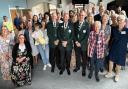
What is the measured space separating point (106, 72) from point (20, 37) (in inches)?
82.6

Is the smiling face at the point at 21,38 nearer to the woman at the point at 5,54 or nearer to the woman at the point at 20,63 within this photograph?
the woman at the point at 20,63

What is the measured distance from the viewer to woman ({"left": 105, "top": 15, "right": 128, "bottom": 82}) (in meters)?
4.60

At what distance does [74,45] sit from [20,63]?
4.07 ft

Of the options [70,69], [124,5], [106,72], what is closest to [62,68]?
[70,69]

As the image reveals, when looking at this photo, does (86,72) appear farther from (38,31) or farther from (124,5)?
(124,5)

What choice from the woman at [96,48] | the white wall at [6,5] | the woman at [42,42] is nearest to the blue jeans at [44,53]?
the woman at [42,42]

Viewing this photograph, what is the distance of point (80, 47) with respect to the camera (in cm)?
498

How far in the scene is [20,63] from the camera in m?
4.73

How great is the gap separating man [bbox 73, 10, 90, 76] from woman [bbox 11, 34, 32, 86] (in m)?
1.09

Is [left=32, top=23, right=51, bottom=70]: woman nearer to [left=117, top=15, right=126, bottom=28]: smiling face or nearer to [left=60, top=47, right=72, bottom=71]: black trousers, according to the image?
[left=60, top=47, right=72, bottom=71]: black trousers

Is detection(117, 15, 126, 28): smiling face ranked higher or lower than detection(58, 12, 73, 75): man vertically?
higher

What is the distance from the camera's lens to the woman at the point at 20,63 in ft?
15.5

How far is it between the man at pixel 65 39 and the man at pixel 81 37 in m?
0.13

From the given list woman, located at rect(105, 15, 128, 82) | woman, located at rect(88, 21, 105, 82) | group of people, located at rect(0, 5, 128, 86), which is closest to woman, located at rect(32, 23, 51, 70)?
group of people, located at rect(0, 5, 128, 86)
